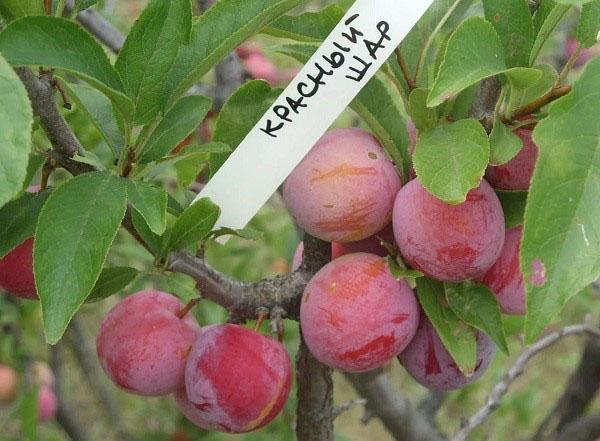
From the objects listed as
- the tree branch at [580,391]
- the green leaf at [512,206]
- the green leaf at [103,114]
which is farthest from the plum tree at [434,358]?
the tree branch at [580,391]

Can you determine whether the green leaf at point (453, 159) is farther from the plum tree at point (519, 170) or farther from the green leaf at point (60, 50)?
the green leaf at point (60, 50)

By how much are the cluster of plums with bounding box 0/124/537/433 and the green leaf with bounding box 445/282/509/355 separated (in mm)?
20

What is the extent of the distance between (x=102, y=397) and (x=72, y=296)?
1.42 metres

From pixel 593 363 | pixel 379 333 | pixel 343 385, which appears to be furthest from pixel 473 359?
pixel 343 385

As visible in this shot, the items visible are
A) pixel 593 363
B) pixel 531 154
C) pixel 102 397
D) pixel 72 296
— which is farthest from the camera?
Result: pixel 102 397

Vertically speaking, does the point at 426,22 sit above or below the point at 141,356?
above

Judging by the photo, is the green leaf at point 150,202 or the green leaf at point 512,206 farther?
the green leaf at point 512,206

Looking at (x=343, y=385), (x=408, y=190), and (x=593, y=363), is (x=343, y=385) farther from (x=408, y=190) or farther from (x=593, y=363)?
(x=408, y=190)

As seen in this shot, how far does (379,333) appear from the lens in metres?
0.67

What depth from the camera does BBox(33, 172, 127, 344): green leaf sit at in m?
0.55

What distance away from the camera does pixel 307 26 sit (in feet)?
2.25

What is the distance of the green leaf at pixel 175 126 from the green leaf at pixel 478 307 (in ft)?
0.85

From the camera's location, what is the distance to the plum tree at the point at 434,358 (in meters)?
0.73

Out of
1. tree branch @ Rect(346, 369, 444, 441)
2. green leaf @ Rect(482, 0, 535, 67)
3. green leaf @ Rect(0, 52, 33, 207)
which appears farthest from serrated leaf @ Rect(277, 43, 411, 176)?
tree branch @ Rect(346, 369, 444, 441)
